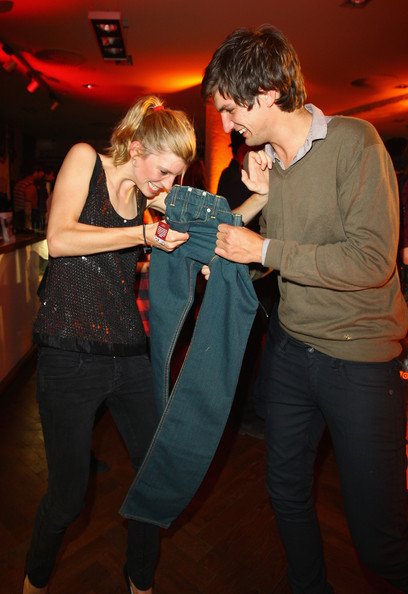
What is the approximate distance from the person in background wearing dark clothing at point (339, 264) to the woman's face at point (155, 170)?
25 cm

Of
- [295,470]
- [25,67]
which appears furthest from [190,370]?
[25,67]

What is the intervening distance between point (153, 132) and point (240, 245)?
499mm

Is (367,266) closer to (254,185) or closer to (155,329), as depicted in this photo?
(254,185)

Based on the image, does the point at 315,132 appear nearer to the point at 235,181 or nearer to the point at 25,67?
the point at 235,181

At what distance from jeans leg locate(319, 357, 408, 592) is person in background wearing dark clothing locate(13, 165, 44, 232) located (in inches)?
196

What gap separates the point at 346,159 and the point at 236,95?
42cm

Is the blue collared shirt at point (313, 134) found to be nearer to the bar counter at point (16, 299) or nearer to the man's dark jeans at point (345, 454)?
the man's dark jeans at point (345, 454)

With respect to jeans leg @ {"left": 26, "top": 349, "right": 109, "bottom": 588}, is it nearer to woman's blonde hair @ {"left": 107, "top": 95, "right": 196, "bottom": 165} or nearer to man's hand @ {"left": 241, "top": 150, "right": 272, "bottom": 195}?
woman's blonde hair @ {"left": 107, "top": 95, "right": 196, "bottom": 165}

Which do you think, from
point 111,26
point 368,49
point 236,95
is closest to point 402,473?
→ point 236,95

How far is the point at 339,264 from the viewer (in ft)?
3.98

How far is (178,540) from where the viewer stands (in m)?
2.01

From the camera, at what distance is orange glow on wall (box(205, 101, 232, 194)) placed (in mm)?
6531

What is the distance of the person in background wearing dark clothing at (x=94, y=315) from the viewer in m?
1.35

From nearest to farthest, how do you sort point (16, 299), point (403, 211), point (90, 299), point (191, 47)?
1. point (90, 299)
2. point (403, 211)
3. point (16, 299)
4. point (191, 47)
